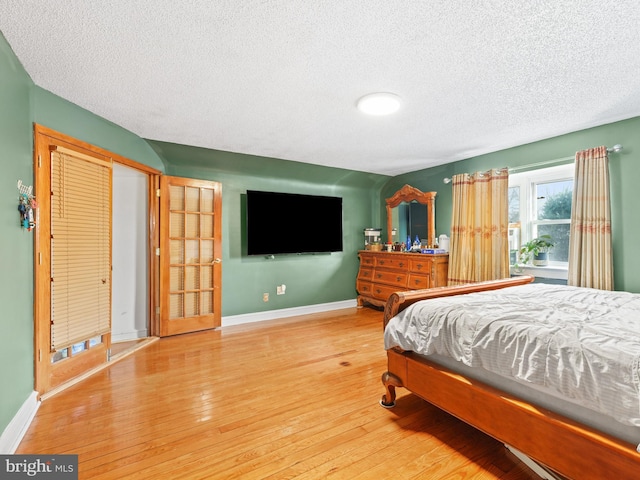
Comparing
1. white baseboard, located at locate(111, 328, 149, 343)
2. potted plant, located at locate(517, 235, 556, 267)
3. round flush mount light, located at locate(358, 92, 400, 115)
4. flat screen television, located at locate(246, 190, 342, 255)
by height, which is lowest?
white baseboard, located at locate(111, 328, 149, 343)

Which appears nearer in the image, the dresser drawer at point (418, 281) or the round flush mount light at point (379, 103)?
the round flush mount light at point (379, 103)

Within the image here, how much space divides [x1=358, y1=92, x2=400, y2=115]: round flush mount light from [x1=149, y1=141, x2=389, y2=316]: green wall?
79.9 inches

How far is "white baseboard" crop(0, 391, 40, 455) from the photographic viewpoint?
5.45 feet

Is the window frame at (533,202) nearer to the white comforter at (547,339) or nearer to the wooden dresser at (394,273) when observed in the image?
the wooden dresser at (394,273)

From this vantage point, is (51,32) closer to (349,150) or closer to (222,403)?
(222,403)

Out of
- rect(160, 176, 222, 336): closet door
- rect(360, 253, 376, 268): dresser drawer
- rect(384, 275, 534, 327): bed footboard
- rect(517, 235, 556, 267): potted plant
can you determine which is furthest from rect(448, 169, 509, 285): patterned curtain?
rect(160, 176, 222, 336): closet door

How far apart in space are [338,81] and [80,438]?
2.84 metres

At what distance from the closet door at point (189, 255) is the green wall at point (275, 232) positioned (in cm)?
20

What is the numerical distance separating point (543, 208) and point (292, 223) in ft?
10.7

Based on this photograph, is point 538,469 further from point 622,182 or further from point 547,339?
point 622,182

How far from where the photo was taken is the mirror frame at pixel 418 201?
4.64 m

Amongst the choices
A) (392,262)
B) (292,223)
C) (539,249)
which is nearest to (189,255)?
(292,223)

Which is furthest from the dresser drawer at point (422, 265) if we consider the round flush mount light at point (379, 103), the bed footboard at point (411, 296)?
the round flush mount light at point (379, 103)

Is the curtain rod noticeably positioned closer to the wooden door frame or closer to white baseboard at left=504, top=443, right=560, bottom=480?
white baseboard at left=504, top=443, right=560, bottom=480
